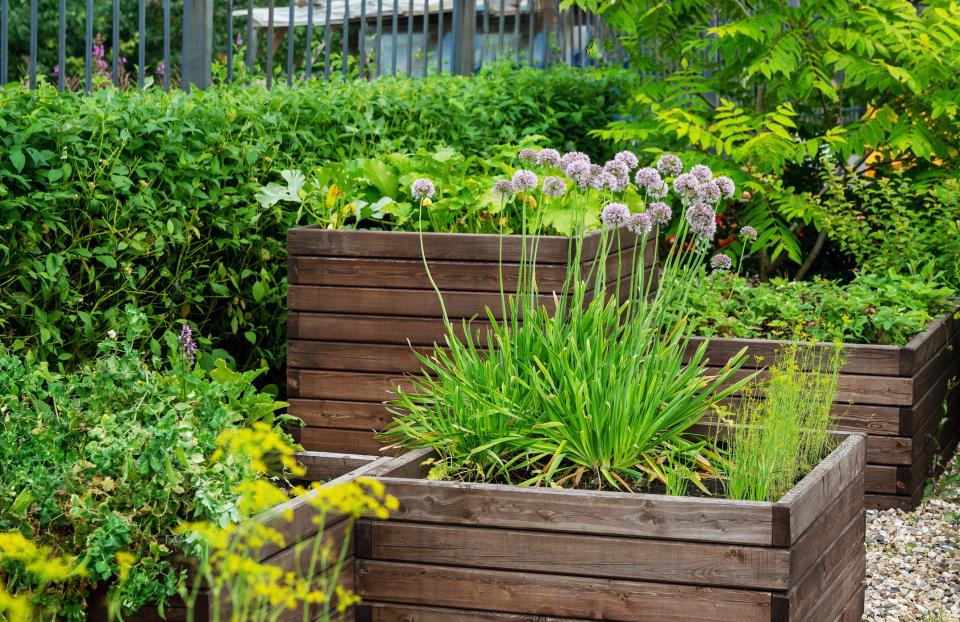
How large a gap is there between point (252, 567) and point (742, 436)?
1674 millimetres

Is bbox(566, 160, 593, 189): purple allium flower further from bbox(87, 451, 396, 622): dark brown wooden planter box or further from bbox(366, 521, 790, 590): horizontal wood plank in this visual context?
bbox(366, 521, 790, 590): horizontal wood plank

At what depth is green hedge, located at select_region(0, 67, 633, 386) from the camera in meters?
3.80

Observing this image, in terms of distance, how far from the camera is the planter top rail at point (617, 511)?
101 inches

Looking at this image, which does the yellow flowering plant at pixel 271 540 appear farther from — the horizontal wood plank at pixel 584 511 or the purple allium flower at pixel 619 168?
the purple allium flower at pixel 619 168

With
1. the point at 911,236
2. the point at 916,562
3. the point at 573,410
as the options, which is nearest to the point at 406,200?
the point at 573,410

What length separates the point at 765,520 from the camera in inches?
100

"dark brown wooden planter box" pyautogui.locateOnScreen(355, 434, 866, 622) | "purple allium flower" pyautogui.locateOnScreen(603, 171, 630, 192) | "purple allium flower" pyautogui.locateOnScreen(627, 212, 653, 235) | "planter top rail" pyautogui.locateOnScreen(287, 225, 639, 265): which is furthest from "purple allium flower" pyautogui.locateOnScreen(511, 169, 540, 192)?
"dark brown wooden planter box" pyautogui.locateOnScreen(355, 434, 866, 622)

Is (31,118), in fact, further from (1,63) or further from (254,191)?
(254,191)

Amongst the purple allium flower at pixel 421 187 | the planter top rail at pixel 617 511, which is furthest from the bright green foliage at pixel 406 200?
the planter top rail at pixel 617 511

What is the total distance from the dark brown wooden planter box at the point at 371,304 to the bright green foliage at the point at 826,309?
98 cm

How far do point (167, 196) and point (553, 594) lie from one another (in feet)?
7.64

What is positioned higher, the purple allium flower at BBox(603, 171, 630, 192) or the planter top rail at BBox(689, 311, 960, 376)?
the purple allium flower at BBox(603, 171, 630, 192)

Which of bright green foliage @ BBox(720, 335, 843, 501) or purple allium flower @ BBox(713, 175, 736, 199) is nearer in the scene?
bright green foliage @ BBox(720, 335, 843, 501)

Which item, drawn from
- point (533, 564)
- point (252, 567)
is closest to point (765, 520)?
point (533, 564)
